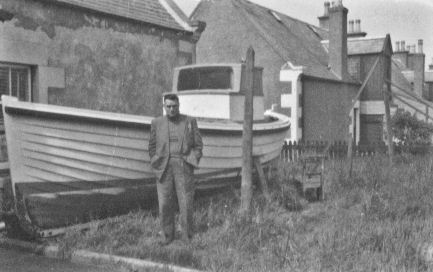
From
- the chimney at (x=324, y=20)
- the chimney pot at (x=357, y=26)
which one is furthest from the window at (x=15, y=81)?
the chimney pot at (x=357, y=26)

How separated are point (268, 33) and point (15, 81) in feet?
48.5

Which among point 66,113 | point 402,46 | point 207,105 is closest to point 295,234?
point 66,113

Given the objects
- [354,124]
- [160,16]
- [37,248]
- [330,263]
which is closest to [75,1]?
[160,16]

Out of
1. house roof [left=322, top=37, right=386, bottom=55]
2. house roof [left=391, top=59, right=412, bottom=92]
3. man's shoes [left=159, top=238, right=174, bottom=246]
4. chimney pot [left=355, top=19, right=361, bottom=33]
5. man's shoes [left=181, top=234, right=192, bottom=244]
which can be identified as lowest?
man's shoes [left=159, top=238, right=174, bottom=246]

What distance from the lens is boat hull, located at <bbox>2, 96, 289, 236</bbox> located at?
711 centimetres

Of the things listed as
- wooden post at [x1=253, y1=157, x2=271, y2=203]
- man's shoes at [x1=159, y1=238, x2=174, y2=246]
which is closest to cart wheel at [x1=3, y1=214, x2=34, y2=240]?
man's shoes at [x1=159, y1=238, x2=174, y2=246]

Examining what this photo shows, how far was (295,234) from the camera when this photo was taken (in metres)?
7.01

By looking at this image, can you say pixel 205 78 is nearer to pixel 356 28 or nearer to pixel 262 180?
pixel 262 180

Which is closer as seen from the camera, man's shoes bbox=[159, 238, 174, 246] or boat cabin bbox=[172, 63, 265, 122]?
man's shoes bbox=[159, 238, 174, 246]

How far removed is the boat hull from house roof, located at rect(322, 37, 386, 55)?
790 inches

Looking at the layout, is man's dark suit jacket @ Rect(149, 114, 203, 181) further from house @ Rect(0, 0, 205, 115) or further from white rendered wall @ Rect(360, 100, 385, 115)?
white rendered wall @ Rect(360, 100, 385, 115)

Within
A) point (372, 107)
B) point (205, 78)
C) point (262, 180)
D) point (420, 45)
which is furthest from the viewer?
point (420, 45)

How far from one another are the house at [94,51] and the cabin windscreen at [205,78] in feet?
5.30

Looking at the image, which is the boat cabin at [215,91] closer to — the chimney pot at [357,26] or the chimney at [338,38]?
the chimney at [338,38]
